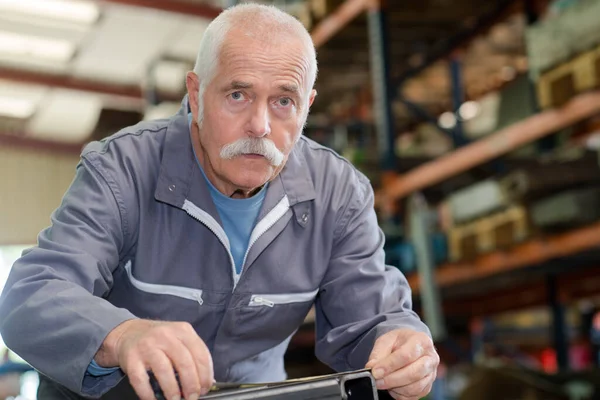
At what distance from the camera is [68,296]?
143 centimetres

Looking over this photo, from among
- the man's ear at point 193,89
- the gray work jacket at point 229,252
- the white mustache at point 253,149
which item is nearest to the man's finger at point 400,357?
the gray work jacket at point 229,252

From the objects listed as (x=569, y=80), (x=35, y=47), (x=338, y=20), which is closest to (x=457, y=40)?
(x=338, y=20)

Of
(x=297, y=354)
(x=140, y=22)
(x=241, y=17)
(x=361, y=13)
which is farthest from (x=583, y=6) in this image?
(x=140, y=22)

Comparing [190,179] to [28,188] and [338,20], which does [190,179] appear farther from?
[28,188]

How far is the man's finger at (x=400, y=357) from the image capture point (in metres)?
1.52

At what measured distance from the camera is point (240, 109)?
68.8 inches

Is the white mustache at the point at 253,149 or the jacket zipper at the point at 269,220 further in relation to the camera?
the jacket zipper at the point at 269,220

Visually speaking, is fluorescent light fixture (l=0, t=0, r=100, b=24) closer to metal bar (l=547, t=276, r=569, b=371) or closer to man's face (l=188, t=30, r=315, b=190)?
metal bar (l=547, t=276, r=569, b=371)

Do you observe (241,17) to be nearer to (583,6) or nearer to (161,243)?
(161,243)

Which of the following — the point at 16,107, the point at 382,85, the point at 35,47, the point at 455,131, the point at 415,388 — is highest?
the point at 35,47

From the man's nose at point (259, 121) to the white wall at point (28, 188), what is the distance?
1526cm

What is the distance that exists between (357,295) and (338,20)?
4.76 meters

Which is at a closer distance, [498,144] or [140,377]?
[140,377]

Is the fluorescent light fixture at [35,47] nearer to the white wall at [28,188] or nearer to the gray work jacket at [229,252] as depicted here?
the white wall at [28,188]
